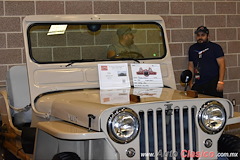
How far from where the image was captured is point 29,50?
14.7 feet

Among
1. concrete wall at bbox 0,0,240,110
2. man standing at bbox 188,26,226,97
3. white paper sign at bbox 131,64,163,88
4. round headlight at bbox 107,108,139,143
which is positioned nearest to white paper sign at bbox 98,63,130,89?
white paper sign at bbox 131,64,163,88

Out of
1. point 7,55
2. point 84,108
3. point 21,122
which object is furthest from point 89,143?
point 7,55

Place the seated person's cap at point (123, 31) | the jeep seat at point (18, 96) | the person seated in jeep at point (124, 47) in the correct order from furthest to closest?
the jeep seat at point (18, 96)
the seated person's cap at point (123, 31)
the person seated in jeep at point (124, 47)

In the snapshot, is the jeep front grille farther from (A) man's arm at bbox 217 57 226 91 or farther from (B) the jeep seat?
(A) man's arm at bbox 217 57 226 91

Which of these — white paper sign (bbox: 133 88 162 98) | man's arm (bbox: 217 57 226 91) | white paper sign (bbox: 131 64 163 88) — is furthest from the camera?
man's arm (bbox: 217 57 226 91)

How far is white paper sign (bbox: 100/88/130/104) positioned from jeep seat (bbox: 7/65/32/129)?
125 centimetres

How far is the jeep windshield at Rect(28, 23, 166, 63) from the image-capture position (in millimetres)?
4539

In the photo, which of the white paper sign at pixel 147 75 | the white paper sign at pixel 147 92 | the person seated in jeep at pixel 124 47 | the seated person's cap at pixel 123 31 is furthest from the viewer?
the seated person's cap at pixel 123 31

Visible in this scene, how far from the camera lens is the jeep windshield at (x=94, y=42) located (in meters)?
4.54

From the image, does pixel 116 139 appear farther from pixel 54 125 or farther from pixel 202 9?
pixel 202 9

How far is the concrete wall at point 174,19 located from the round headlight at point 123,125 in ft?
11.9

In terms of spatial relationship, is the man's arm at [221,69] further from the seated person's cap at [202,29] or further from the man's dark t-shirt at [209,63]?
the seated person's cap at [202,29]

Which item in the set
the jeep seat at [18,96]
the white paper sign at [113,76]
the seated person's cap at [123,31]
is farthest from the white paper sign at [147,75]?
the jeep seat at [18,96]

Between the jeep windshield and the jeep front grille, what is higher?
the jeep windshield
